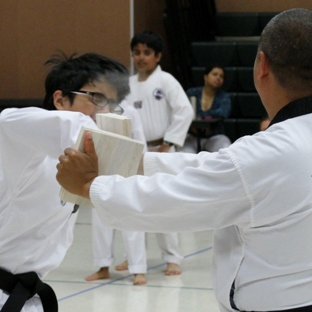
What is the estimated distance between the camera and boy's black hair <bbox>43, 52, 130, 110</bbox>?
2.46 meters

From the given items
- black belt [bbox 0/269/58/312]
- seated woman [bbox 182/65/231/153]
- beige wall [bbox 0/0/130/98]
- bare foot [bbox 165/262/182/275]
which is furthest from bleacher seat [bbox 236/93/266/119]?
black belt [bbox 0/269/58/312]

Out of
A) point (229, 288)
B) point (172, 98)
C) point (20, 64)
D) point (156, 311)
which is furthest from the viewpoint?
point (20, 64)

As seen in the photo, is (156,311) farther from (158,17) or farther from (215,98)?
(158,17)

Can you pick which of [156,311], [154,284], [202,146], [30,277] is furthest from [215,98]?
[30,277]

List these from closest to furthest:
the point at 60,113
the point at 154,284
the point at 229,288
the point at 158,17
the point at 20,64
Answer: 1. the point at 229,288
2. the point at 60,113
3. the point at 154,284
4. the point at 20,64
5. the point at 158,17

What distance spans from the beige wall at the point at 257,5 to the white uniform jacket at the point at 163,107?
476cm

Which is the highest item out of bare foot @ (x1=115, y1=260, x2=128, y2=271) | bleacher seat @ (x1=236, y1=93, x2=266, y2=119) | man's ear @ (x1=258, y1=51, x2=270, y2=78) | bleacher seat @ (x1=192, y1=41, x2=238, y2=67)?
man's ear @ (x1=258, y1=51, x2=270, y2=78)

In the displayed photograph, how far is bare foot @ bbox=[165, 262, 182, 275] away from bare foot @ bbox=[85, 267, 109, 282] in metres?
0.44

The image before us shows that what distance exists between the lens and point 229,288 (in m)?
1.69

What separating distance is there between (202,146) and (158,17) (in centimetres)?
283

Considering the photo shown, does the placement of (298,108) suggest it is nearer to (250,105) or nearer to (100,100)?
(100,100)

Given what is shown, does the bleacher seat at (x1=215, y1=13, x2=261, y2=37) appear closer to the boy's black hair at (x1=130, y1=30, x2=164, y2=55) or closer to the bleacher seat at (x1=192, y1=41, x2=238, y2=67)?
the bleacher seat at (x1=192, y1=41, x2=238, y2=67)

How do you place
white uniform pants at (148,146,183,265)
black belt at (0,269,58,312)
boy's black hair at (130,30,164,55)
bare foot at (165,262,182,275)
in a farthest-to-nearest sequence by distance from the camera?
boy's black hair at (130,30,164,55)
white uniform pants at (148,146,183,265)
bare foot at (165,262,182,275)
black belt at (0,269,58,312)

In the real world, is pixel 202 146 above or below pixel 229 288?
below
